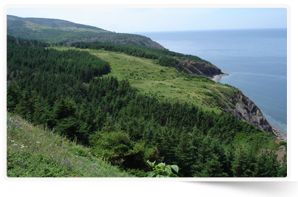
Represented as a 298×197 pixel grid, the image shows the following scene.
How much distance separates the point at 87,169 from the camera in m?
6.00

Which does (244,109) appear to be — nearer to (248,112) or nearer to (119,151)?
(248,112)

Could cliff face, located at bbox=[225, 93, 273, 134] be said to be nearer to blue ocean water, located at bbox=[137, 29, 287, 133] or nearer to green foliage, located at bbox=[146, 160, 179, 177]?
blue ocean water, located at bbox=[137, 29, 287, 133]

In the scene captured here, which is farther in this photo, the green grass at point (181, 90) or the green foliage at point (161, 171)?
the green grass at point (181, 90)

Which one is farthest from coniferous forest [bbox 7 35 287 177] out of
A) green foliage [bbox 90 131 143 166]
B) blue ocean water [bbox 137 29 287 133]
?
blue ocean water [bbox 137 29 287 133]

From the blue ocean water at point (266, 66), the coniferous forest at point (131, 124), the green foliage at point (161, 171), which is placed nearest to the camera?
the green foliage at point (161, 171)

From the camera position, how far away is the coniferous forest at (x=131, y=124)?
12.8m

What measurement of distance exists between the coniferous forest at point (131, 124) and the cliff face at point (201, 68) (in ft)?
203

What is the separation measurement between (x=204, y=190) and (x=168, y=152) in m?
Result: 15.0

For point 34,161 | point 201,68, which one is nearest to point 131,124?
point 34,161

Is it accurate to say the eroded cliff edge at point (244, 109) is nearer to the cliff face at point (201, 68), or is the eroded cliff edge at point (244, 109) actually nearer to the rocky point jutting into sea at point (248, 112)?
the rocky point jutting into sea at point (248, 112)

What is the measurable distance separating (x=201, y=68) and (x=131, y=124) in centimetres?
11422

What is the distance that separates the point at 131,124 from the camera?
2583 cm

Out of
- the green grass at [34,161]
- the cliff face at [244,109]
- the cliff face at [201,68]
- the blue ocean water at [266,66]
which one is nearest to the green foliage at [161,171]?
the green grass at [34,161]

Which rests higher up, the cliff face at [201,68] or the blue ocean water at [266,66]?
the cliff face at [201,68]
